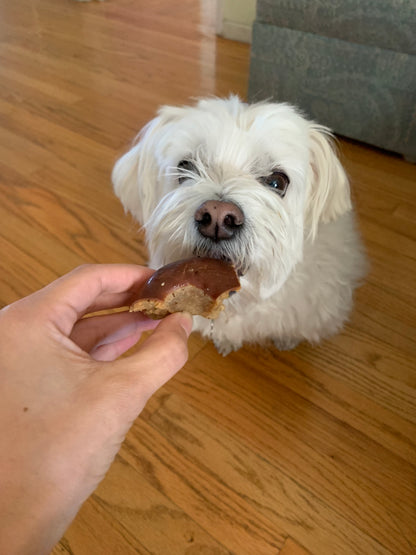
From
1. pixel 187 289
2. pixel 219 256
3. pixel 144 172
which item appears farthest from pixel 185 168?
pixel 187 289

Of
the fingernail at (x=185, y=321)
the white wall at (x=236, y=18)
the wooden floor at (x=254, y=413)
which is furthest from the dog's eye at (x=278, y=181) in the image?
the white wall at (x=236, y=18)

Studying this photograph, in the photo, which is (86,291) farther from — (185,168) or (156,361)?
(185,168)

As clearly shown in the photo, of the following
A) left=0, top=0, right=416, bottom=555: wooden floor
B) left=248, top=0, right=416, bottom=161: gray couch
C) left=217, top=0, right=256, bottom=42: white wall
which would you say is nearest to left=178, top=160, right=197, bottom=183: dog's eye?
left=0, top=0, right=416, bottom=555: wooden floor

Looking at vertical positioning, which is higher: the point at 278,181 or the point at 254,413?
the point at 278,181

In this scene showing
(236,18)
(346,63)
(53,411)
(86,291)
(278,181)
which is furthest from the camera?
(236,18)

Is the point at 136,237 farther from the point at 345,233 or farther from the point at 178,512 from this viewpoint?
the point at 178,512
